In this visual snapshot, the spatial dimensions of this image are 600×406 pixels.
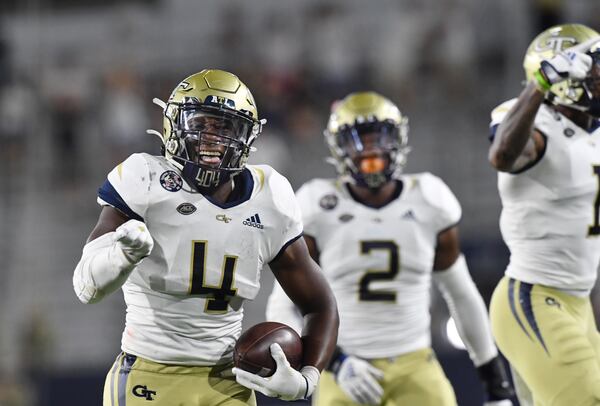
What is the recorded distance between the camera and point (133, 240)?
10.8 ft

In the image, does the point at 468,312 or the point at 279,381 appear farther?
the point at 468,312

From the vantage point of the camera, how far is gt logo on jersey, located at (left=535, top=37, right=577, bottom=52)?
4.76m

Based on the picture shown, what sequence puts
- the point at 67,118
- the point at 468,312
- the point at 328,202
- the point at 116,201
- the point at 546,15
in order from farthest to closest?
the point at 67,118 < the point at 546,15 < the point at 468,312 < the point at 328,202 < the point at 116,201

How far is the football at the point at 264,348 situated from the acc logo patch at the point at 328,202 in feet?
4.71

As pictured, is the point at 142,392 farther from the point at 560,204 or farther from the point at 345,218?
the point at 560,204

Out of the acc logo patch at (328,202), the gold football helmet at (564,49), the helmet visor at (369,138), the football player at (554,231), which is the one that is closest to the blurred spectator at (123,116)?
the helmet visor at (369,138)

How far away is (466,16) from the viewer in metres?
10.9

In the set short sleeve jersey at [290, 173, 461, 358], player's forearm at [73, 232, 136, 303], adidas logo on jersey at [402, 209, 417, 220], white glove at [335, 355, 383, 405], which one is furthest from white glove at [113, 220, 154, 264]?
adidas logo on jersey at [402, 209, 417, 220]

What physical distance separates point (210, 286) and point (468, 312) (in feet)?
6.18

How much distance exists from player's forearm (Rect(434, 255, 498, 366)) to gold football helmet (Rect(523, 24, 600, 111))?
0.99m

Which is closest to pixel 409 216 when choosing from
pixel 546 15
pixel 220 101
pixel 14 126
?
pixel 220 101

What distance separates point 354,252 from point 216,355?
1397 mm

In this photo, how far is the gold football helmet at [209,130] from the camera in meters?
3.81

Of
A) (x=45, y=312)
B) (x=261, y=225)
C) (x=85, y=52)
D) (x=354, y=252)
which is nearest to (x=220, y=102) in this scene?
(x=261, y=225)
